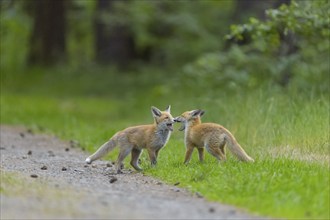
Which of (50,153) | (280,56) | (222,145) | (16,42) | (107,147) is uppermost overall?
(16,42)

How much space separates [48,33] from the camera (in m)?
36.9

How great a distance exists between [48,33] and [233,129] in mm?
22198

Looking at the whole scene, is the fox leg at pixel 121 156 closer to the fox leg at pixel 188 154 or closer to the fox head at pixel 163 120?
the fox head at pixel 163 120

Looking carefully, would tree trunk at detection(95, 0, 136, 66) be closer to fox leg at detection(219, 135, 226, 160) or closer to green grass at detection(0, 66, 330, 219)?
green grass at detection(0, 66, 330, 219)

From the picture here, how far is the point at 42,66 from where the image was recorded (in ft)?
120

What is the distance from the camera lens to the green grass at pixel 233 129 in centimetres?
958

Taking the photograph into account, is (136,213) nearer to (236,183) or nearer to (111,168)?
(236,183)

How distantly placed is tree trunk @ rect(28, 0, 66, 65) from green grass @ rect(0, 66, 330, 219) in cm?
398

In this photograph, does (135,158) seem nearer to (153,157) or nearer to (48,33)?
(153,157)

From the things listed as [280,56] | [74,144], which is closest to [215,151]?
[74,144]

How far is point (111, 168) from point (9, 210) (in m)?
4.55

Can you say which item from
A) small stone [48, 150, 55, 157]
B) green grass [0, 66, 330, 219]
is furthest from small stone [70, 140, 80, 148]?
small stone [48, 150, 55, 157]

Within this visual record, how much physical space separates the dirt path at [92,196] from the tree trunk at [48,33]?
23.4 meters

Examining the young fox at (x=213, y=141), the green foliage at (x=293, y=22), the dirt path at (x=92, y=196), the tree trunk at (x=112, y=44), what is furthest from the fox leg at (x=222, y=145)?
the tree trunk at (x=112, y=44)
